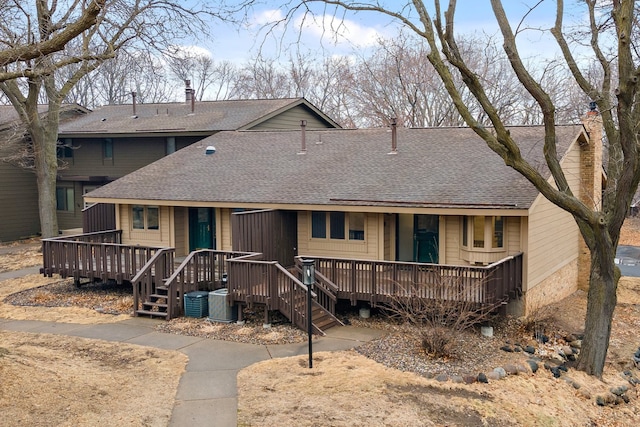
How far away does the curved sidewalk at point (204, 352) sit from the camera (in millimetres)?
8734

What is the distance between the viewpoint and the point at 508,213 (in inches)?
536

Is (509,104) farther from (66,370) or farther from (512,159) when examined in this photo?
(66,370)

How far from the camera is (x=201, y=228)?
1928cm

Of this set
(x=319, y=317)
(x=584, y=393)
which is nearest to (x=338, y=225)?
(x=319, y=317)

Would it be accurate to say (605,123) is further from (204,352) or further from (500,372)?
(204,352)

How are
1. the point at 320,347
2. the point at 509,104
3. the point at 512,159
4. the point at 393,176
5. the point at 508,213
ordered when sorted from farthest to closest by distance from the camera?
the point at 509,104 → the point at 393,176 → the point at 508,213 → the point at 320,347 → the point at 512,159

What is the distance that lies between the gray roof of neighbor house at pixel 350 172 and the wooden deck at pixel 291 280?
6.17 ft

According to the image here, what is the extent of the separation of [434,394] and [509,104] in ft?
89.9

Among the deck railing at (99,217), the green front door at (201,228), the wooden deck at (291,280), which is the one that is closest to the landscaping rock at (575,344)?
the wooden deck at (291,280)

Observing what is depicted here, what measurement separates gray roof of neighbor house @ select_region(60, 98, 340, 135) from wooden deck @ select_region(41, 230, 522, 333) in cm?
1049

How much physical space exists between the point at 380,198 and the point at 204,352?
6.28 meters

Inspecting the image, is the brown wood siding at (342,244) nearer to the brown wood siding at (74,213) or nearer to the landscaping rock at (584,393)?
the landscaping rock at (584,393)

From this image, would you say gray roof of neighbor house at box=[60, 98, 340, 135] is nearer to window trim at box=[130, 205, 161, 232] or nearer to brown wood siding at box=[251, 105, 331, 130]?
brown wood siding at box=[251, 105, 331, 130]

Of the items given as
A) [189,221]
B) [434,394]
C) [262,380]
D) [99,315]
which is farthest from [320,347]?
[189,221]
